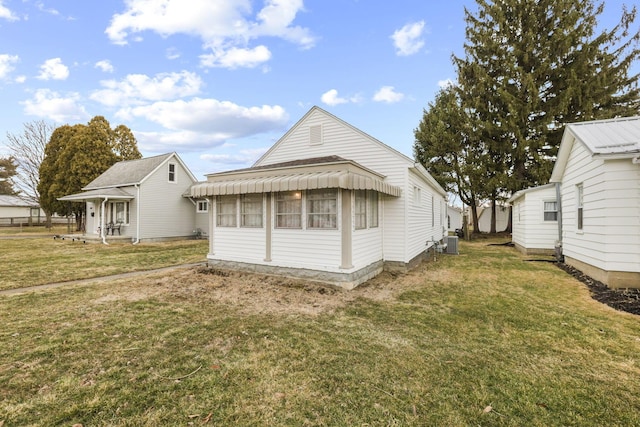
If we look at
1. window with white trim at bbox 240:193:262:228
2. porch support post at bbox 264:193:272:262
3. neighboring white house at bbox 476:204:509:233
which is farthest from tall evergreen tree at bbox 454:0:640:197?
window with white trim at bbox 240:193:262:228

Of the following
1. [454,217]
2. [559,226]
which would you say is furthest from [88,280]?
[454,217]

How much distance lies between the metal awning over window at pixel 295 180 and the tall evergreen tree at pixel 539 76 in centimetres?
1655

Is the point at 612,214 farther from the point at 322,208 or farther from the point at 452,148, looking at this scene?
the point at 452,148

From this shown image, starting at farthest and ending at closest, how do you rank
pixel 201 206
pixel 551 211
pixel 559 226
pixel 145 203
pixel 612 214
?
pixel 201 206 → pixel 145 203 → pixel 551 211 → pixel 559 226 → pixel 612 214

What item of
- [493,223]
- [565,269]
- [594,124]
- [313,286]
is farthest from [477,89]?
[313,286]

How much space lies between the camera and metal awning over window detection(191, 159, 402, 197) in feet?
22.2

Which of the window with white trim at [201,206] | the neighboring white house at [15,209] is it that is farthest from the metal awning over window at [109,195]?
the neighboring white house at [15,209]

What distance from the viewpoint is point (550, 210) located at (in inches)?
503

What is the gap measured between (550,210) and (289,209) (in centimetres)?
1239

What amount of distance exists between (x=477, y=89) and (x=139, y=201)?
25.5m

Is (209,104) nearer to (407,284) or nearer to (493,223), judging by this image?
(407,284)

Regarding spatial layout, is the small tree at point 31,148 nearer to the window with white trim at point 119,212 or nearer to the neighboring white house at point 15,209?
the neighboring white house at point 15,209

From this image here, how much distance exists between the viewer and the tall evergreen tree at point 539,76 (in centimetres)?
1883

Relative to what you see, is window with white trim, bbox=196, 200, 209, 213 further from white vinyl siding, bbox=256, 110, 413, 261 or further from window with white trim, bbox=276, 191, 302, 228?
window with white trim, bbox=276, 191, 302, 228
